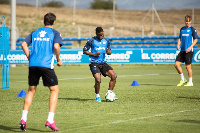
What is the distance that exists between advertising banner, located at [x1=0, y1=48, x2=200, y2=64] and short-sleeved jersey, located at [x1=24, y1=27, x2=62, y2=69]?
20.6m

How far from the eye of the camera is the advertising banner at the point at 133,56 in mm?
27844

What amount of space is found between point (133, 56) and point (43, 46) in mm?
21307

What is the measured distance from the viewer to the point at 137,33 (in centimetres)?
4300

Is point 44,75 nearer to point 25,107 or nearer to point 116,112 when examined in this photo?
point 25,107

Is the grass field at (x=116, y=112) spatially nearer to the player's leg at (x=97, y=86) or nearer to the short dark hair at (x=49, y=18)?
the player's leg at (x=97, y=86)

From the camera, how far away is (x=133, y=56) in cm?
2862

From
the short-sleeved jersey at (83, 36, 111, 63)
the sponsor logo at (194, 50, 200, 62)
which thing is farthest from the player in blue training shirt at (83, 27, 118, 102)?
the sponsor logo at (194, 50, 200, 62)

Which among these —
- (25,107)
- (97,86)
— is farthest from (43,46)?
(97,86)

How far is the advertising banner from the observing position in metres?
27.8

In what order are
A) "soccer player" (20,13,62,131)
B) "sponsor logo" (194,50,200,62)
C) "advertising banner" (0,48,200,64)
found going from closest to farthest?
"soccer player" (20,13,62,131)
"sponsor logo" (194,50,200,62)
"advertising banner" (0,48,200,64)

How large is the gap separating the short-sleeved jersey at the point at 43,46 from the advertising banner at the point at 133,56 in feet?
67.5

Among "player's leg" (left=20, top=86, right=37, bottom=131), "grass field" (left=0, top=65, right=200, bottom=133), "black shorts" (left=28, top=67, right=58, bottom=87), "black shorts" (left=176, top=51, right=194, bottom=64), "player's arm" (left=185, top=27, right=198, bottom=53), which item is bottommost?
"grass field" (left=0, top=65, right=200, bottom=133)

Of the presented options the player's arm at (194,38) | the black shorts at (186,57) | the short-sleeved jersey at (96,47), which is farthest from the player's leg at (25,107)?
the black shorts at (186,57)

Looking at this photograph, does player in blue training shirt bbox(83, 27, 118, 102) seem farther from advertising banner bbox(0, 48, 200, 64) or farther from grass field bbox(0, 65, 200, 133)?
advertising banner bbox(0, 48, 200, 64)
